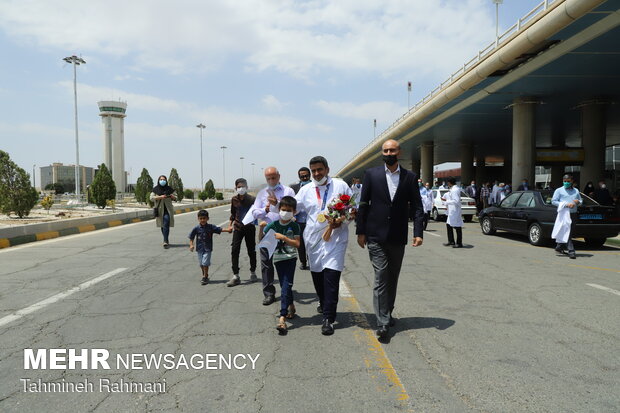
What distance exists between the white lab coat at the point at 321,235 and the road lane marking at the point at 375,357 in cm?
73

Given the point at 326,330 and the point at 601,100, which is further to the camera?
the point at 601,100

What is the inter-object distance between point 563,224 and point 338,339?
780 centimetres

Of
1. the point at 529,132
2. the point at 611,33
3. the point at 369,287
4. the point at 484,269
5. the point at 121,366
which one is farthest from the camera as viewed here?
the point at 529,132

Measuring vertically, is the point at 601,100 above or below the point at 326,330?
above

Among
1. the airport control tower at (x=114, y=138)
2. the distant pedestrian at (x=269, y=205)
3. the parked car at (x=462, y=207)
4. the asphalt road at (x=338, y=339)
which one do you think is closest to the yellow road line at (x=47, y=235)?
the asphalt road at (x=338, y=339)

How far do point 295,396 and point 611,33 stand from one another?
52.7 ft

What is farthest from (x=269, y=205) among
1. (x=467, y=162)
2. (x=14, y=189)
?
(x=467, y=162)

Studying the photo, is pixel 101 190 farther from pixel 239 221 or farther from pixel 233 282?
pixel 233 282

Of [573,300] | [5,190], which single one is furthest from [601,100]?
[5,190]

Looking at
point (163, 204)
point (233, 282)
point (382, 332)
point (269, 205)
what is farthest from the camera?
point (163, 204)

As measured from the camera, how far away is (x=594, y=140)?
77.0 feet

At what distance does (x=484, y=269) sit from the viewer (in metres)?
7.89

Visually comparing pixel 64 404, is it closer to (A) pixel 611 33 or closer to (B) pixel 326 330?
(B) pixel 326 330

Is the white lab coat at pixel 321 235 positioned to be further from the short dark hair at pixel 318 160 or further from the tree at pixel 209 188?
the tree at pixel 209 188
